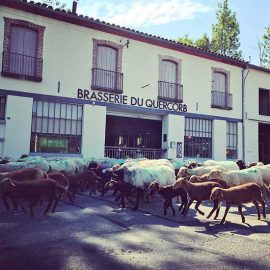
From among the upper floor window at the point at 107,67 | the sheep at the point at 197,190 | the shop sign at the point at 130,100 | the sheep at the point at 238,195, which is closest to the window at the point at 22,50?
the shop sign at the point at 130,100

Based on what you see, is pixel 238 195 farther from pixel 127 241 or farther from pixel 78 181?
pixel 78 181

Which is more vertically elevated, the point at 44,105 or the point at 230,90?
the point at 230,90

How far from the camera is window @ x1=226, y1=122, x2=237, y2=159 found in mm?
19609

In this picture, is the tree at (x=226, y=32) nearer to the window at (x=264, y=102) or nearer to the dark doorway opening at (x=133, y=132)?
the window at (x=264, y=102)

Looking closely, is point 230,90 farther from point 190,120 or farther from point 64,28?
point 64,28

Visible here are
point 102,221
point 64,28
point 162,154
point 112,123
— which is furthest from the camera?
point 112,123

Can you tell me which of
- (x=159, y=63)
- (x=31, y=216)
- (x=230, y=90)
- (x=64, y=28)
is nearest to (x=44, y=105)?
(x=64, y=28)

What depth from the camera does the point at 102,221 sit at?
6715 mm

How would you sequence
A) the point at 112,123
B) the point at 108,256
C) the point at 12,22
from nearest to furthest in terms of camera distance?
the point at 108,256, the point at 12,22, the point at 112,123

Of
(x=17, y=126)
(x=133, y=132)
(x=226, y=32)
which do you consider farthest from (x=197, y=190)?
(x=226, y=32)

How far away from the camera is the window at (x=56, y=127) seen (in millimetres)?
14016

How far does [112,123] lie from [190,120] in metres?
4.50

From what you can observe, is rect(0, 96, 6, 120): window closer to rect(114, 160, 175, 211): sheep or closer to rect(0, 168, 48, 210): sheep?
rect(0, 168, 48, 210): sheep

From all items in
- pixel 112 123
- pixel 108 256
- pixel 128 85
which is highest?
pixel 128 85
